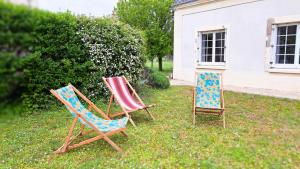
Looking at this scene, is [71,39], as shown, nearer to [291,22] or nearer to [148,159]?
[148,159]

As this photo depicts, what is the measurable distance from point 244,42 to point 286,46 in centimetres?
160

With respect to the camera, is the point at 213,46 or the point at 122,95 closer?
the point at 122,95

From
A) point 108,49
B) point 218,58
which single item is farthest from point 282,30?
point 108,49

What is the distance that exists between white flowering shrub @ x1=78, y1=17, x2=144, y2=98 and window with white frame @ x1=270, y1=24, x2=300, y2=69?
5430 mm

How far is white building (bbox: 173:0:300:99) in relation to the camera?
8.12 metres

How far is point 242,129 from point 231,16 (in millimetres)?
6564

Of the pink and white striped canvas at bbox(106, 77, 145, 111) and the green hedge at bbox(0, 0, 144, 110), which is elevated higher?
the green hedge at bbox(0, 0, 144, 110)

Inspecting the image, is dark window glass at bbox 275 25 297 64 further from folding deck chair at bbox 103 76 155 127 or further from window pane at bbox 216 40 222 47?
folding deck chair at bbox 103 76 155 127

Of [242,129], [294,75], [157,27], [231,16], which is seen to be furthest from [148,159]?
[157,27]

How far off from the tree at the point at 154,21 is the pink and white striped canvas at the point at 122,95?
12.1m

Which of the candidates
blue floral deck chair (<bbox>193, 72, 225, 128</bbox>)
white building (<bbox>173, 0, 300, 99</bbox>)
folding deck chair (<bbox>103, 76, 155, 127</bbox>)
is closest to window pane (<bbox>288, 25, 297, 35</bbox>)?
white building (<bbox>173, 0, 300, 99</bbox>)

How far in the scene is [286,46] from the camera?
8.23 metres

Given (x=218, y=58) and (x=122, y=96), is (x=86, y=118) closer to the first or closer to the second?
(x=122, y=96)

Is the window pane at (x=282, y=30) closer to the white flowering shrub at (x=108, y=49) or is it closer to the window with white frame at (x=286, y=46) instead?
the window with white frame at (x=286, y=46)
